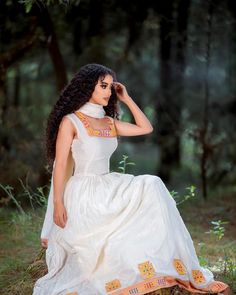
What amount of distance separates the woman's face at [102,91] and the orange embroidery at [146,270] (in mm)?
1026

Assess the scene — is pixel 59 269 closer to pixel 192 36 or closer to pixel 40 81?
pixel 192 36

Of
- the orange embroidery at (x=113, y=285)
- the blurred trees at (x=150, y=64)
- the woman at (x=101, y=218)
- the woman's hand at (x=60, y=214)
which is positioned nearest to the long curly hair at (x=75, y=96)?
the woman at (x=101, y=218)

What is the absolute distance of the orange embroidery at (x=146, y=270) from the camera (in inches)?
129

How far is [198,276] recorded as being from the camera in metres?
3.51

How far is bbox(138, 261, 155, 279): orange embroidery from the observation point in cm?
328

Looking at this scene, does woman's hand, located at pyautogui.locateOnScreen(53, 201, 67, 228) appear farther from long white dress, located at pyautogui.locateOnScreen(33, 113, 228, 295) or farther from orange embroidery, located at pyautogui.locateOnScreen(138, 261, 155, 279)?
orange embroidery, located at pyautogui.locateOnScreen(138, 261, 155, 279)

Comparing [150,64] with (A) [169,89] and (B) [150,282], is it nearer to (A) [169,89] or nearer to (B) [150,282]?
(A) [169,89]

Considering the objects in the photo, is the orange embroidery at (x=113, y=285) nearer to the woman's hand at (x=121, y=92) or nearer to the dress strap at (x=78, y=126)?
the dress strap at (x=78, y=126)

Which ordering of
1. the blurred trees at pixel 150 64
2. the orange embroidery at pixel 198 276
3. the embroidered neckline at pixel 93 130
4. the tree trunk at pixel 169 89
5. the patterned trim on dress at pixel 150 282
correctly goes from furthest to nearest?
1. the tree trunk at pixel 169 89
2. the blurred trees at pixel 150 64
3. the embroidered neckline at pixel 93 130
4. the orange embroidery at pixel 198 276
5. the patterned trim on dress at pixel 150 282

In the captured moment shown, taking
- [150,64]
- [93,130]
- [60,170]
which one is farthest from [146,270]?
[150,64]

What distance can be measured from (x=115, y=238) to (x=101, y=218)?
141 mm

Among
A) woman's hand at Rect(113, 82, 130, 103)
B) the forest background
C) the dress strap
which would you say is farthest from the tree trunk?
the dress strap

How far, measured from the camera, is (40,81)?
37.1 ft

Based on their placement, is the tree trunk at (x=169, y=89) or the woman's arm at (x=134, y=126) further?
the tree trunk at (x=169, y=89)
